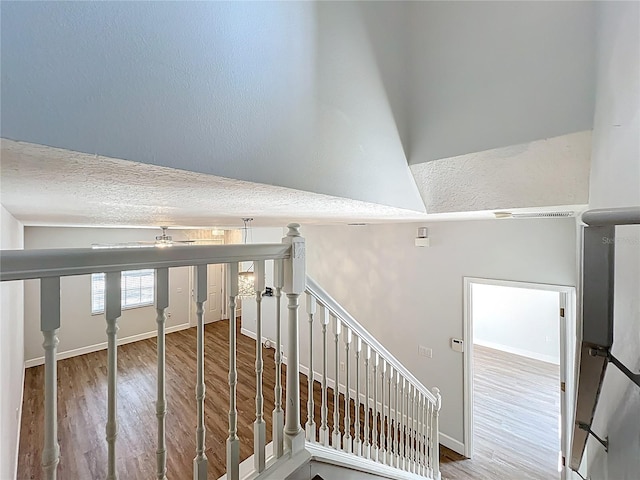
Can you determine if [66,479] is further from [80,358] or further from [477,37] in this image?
[477,37]

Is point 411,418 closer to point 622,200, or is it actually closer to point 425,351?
point 425,351

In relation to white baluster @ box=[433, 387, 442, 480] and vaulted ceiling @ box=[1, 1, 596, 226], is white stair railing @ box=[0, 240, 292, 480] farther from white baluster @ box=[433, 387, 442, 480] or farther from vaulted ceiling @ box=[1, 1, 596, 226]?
white baluster @ box=[433, 387, 442, 480]

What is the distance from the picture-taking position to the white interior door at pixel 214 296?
7097 millimetres

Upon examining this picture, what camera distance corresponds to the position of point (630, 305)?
0.69 meters

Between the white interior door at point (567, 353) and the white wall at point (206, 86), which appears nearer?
the white wall at point (206, 86)

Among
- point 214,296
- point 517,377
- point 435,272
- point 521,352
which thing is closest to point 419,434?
point 435,272

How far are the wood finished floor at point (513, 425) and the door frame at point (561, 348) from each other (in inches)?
9.4

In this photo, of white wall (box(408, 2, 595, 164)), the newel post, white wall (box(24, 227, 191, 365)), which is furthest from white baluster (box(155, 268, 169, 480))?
white wall (box(24, 227, 191, 365))

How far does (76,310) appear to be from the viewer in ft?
17.8

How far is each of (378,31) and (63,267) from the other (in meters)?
1.49

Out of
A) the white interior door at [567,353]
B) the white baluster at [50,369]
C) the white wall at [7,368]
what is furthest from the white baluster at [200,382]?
the white interior door at [567,353]

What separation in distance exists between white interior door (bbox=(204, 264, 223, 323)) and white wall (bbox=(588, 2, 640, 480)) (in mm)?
6973

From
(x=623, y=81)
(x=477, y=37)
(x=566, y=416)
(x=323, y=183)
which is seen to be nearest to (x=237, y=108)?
(x=323, y=183)

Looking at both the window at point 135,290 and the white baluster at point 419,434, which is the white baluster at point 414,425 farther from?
the window at point 135,290
